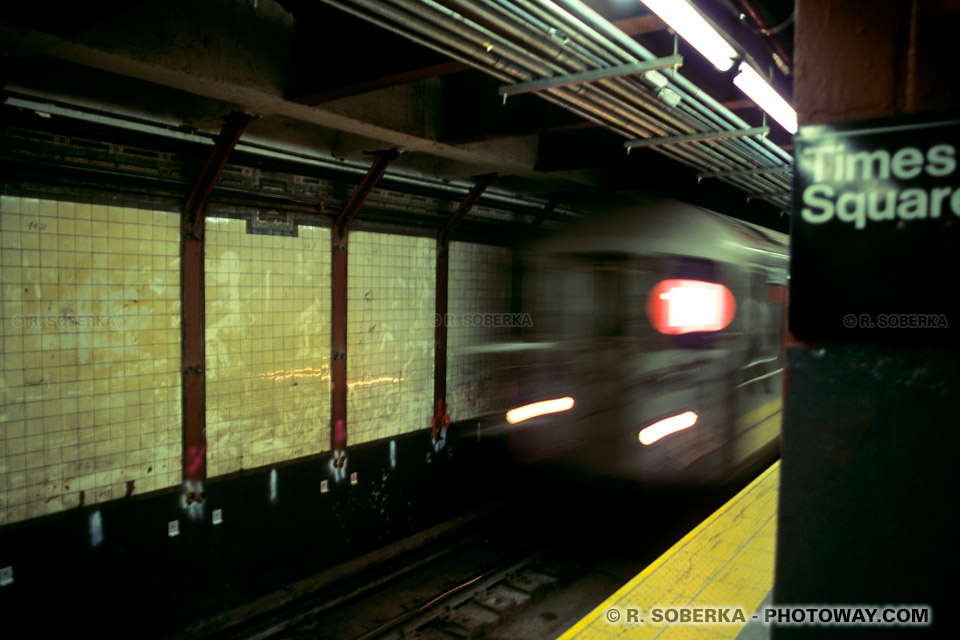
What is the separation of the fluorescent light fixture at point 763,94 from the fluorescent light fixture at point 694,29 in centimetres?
25

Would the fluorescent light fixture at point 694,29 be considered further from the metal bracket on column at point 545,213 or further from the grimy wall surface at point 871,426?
the metal bracket on column at point 545,213

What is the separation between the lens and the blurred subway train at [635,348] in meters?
5.24

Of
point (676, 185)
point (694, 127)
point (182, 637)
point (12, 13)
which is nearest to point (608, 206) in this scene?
point (694, 127)

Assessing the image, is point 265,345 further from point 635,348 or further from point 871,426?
point 871,426

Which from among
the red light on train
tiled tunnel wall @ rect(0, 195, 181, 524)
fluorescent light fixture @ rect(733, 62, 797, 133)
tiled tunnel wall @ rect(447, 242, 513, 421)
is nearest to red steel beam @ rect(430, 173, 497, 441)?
tiled tunnel wall @ rect(447, 242, 513, 421)

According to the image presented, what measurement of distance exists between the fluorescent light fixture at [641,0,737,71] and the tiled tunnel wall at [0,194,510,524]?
3978 mm

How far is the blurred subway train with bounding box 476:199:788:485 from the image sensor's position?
5.24 meters

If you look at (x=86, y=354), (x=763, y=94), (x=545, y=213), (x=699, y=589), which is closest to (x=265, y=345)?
(x=86, y=354)

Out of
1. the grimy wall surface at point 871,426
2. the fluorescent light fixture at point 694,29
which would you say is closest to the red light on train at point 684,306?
the fluorescent light fixture at point 694,29

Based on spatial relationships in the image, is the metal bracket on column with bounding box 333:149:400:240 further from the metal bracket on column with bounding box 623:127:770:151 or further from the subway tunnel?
the metal bracket on column with bounding box 623:127:770:151

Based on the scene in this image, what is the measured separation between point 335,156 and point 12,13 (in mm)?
3053

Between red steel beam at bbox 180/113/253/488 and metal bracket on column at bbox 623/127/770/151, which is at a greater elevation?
metal bracket on column at bbox 623/127/770/151

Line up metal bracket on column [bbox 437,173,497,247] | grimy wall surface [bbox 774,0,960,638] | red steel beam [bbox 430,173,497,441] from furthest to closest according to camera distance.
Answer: red steel beam [bbox 430,173,497,441] → metal bracket on column [bbox 437,173,497,247] → grimy wall surface [bbox 774,0,960,638]

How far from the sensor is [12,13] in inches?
118
